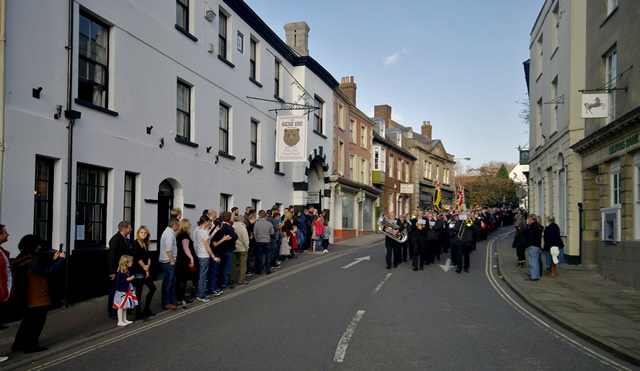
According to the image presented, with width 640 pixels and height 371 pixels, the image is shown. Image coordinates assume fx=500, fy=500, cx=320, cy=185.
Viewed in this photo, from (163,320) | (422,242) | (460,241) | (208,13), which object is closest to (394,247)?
(422,242)

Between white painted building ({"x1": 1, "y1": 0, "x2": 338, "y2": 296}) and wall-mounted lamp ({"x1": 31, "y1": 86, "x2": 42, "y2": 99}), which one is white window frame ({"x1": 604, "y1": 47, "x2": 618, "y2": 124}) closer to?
white painted building ({"x1": 1, "y1": 0, "x2": 338, "y2": 296})

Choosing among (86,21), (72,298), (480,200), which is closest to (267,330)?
(72,298)

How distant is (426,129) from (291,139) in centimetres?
4275

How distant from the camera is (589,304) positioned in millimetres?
10445

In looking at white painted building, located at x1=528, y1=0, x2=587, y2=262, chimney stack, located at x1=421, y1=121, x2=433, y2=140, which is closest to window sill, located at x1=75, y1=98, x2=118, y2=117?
white painted building, located at x1=528, y1=0, x2=587, y2=262

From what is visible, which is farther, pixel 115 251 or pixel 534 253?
pixel 534 253

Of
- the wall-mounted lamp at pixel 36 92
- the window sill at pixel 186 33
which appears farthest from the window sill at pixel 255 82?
the wall-mounted lamp at pixel 36 92

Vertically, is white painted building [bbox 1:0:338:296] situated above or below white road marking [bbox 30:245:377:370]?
above

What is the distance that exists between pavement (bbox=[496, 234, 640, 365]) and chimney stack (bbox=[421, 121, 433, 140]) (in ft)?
147

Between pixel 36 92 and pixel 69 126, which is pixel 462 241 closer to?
pixel 69 126

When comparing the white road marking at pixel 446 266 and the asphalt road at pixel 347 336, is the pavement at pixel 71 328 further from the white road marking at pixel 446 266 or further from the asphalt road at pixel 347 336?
the white road marking at pixel 446 266

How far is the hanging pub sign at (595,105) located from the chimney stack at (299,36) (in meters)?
16.2

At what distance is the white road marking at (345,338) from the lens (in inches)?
254

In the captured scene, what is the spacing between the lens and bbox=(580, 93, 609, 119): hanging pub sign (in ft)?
46.3
